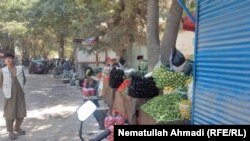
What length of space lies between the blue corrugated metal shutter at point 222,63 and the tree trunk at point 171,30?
3878mm

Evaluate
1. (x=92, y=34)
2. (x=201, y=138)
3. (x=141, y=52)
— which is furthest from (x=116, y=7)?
(x=201, y=138)

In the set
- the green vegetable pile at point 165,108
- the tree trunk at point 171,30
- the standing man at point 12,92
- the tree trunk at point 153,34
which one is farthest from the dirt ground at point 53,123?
the green vegetable pile at point 165,108

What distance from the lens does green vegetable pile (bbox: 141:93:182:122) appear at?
18.0 feet

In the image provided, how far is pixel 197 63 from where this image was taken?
4.76 m

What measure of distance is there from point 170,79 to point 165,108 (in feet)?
4.15

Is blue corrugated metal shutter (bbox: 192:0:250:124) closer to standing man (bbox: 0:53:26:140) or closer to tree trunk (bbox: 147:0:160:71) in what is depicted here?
tree trunk (bbox: 147:0:160:71)

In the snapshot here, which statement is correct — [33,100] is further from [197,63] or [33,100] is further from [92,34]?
[197,63]

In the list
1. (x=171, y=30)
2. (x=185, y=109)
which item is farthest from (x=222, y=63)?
(x=171, y=30)

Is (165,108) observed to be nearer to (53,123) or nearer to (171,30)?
(171,30)

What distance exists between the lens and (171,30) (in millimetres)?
8789

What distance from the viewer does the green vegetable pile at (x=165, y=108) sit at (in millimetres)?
5473

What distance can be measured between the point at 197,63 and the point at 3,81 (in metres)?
5.16

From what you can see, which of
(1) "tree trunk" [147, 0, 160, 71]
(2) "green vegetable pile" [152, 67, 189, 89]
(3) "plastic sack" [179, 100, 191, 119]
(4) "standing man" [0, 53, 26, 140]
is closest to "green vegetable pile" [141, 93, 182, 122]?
(3) "plastic sack" [179, 100, 191, 119]

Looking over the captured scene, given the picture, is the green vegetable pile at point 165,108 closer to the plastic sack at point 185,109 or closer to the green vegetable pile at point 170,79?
the plastic sack at point 185,109
